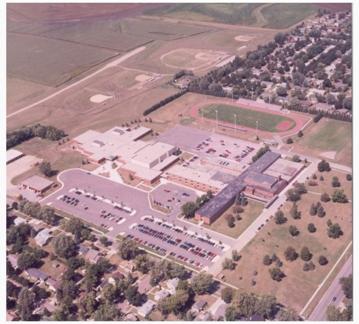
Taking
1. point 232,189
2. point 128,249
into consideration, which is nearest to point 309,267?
point 232,189

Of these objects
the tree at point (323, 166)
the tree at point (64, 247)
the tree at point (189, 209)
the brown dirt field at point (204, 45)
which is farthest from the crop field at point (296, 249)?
the brown dirt field at point (204, 45)

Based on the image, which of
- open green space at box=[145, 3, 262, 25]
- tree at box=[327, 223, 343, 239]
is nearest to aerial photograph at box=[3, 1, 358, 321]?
tree at box=[327, 223, 343, 239]

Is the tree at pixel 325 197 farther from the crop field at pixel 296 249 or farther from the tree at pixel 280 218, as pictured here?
the tree at pixel 280 218

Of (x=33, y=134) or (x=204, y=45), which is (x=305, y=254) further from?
(x=204, y=45)

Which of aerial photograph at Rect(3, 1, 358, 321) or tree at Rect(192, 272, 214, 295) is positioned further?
aerial photograph at Rect(3, 1, 358, 321)

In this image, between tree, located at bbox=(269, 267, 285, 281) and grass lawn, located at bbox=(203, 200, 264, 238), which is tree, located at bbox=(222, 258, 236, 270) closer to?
tree, located at bbox=(269, 267, 285, 281)

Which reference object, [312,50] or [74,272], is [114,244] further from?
[312,50]
